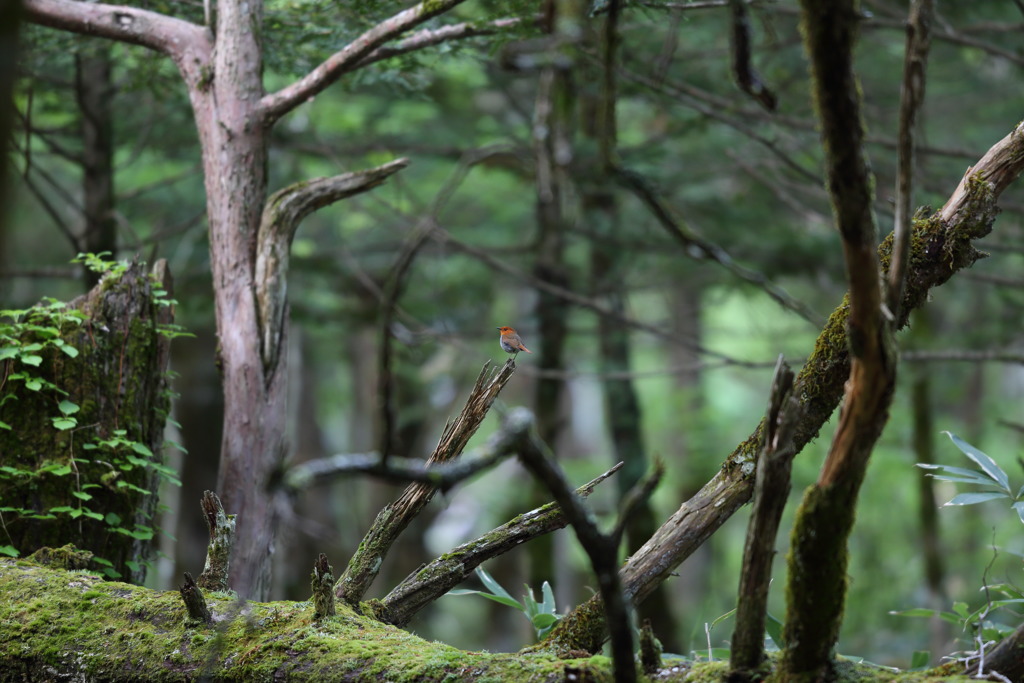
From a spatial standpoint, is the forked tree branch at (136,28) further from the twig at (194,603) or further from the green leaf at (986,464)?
the green leaf at (986,464)

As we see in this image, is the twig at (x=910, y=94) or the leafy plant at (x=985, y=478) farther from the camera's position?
the leafy plant at (x=985, y=478)

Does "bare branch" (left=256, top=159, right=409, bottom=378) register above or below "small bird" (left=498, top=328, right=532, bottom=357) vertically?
above

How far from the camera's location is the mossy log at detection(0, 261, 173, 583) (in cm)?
301

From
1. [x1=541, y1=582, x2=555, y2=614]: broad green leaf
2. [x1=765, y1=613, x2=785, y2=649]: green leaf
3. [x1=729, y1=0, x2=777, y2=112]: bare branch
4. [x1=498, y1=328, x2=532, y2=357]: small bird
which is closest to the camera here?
[x1=729, y1=0, x2=777, y2=112]: bare branch

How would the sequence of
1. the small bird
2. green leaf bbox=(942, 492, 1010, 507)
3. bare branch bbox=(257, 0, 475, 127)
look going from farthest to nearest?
1. the small bird
2. bare branch bbox=(257, 0, 475, 127)
3. green leaf bbox=(942, 492, 1010, 507)

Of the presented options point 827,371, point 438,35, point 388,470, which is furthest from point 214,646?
point 438,35

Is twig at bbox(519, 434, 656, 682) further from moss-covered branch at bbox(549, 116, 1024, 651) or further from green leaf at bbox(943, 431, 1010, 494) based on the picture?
green leaf at bbox(943, 431, 1010, 494)

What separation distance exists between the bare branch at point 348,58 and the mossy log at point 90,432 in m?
0.94

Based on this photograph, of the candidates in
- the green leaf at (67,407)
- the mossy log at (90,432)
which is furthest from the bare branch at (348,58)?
the green leaf at (67,407)

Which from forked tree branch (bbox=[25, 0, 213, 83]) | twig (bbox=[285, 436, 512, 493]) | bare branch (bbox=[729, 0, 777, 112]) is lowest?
twig (bbox=[285, 436, 512, 493])

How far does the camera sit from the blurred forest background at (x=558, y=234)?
4.80 meters

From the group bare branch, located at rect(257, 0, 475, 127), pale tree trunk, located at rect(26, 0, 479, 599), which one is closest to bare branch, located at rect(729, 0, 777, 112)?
bare branch, located at rect(257, 0, 475, 127)

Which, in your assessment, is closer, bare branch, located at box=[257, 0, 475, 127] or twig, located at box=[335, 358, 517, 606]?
twig, located at box=[335, 358, 517, 606]

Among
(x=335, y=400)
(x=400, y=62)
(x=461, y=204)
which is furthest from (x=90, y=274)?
(x=335, y=400)
